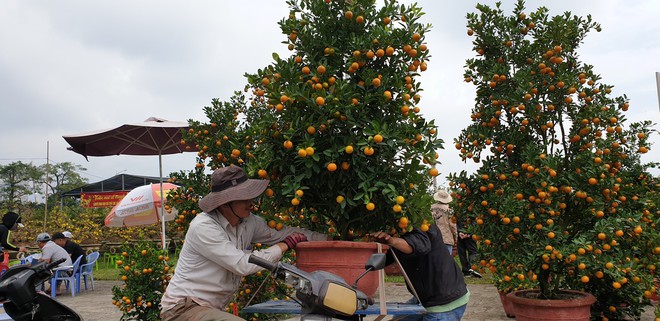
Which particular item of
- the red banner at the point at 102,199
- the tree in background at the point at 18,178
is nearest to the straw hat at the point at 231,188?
the red banner at the point at 102,199

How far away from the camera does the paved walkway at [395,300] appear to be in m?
7.26

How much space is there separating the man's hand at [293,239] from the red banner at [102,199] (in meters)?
Answer: 21.6

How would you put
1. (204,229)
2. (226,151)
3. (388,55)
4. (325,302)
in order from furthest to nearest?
(226,151) < (388,55) < (204,229) < (325,302)

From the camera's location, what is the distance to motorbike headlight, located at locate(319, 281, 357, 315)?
230 centimetres

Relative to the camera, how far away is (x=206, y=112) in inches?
215

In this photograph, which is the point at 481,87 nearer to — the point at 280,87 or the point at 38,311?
the point at 280,87

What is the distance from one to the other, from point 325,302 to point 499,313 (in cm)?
585

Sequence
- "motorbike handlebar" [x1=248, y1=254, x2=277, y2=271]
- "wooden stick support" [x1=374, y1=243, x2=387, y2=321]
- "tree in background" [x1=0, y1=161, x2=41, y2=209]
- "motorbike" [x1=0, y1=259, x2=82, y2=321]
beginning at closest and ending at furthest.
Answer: "motorbike handlebar" [x1=248, y1=254, x2=277, y2=271], "wooden stick support" [x1=374, y1=243, x2=387, y2=321], "motorbike" [x1=0, y1=259, x2=82, y2=321], "tree in background" [x1=0, y1=161, x2=41, y2=209]

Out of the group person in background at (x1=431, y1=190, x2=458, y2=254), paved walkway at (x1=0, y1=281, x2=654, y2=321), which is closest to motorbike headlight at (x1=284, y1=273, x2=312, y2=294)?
paved walkway at (x1=0, y1=281, x2=654, y2=321)

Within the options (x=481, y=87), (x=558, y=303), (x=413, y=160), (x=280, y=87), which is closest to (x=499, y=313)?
(x=558, y=303)

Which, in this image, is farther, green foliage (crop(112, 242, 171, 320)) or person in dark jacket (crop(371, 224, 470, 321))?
green foliage (crop(112, 242, 171, 320))

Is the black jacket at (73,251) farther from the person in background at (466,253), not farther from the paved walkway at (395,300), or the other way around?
the person in background at (466,253)

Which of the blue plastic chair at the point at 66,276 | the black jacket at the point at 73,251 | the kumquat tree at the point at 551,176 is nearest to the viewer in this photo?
the kumquat tree at the point at 551,176

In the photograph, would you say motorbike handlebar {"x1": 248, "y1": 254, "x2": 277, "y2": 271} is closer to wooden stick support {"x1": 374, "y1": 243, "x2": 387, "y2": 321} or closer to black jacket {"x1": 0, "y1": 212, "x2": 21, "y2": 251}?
wooden stick support {"x1": 374, "y1": 243, "x2": 387, "y2": 321}
